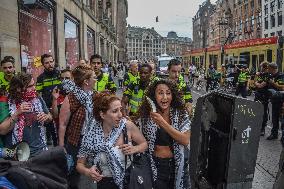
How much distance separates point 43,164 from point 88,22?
22.5 meters

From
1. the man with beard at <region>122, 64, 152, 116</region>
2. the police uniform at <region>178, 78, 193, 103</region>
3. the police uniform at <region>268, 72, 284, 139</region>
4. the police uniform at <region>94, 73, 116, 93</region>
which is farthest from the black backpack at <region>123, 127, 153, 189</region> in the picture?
the police uniform at <region>268, 72, 284, 139</region>

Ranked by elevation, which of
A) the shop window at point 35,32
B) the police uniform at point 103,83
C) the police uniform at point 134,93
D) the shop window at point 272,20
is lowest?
the police uniform at point 134,93

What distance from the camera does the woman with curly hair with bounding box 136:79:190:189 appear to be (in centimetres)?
349

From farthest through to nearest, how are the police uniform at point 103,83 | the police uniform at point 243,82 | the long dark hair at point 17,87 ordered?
the police uniform at point 243,82, the police uniform at point 103,83, the long dark hair at point 17,87

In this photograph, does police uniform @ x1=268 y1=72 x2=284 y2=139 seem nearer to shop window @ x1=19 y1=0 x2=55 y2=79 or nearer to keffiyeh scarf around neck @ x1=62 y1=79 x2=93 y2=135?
keffiyeh scarf around neck @ x1=62 y1=79 x2=93 y2=135

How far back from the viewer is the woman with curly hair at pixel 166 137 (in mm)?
3494

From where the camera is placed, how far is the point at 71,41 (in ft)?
61.0

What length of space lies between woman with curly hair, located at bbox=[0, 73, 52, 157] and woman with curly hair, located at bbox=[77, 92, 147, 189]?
1180 millimetres

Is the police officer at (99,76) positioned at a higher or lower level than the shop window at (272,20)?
lower

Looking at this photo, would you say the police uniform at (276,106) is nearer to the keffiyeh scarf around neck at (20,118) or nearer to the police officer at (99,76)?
the police officer at (99,76)

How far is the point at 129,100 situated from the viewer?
694 centimetres

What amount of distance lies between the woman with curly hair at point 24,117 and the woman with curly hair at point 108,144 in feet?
3.87

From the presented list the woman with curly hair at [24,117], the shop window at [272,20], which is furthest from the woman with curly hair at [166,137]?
the shop window at [272,20]

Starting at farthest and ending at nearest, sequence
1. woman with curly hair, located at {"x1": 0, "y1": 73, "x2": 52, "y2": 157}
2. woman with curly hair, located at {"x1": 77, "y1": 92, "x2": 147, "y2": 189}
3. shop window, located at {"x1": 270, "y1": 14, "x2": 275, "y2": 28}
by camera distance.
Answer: shop window, located at {"x1": 270, "y1": 14, "x2": 275, "y2": 28} < woman with curly hair, located at {"x1": 0, "y1": 73, "x2": 52, "y2": 157} < woman with curly hair, located at {"x1": 77, "y1": 92, "x2": 147, "y2": 189}
